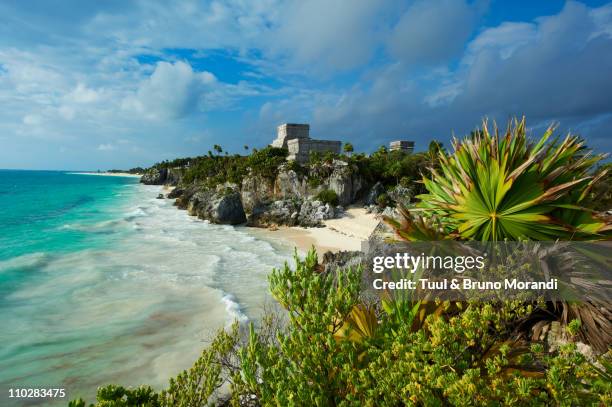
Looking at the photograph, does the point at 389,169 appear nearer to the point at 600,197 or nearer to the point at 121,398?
the point at 600,197

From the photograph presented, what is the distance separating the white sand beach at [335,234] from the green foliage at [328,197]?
2.07 m

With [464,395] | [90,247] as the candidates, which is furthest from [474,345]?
[90,247]

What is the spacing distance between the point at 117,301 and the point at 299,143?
4332 centimetres

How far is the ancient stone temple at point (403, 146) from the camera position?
60.0 meters

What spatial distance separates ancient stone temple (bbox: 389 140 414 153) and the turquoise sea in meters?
38.3

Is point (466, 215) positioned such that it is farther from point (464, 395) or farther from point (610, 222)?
point (464, 395)

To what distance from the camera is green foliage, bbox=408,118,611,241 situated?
11.7 feet

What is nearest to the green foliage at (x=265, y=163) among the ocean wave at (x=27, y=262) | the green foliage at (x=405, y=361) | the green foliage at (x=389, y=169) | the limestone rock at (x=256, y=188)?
the limestone rock at (x=256, y=188)

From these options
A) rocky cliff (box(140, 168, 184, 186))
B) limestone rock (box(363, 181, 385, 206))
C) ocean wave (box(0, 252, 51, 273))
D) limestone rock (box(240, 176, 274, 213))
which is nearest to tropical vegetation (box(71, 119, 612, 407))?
ocean wave (box(0, 252, 51, 273))

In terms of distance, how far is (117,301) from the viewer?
48.2 ft

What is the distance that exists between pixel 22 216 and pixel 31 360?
42.8 meters

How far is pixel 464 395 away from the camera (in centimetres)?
248

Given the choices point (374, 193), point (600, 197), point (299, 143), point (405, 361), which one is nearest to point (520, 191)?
point (600, 197)

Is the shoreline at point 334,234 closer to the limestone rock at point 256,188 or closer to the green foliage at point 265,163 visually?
the limestone rock at point 256,188
